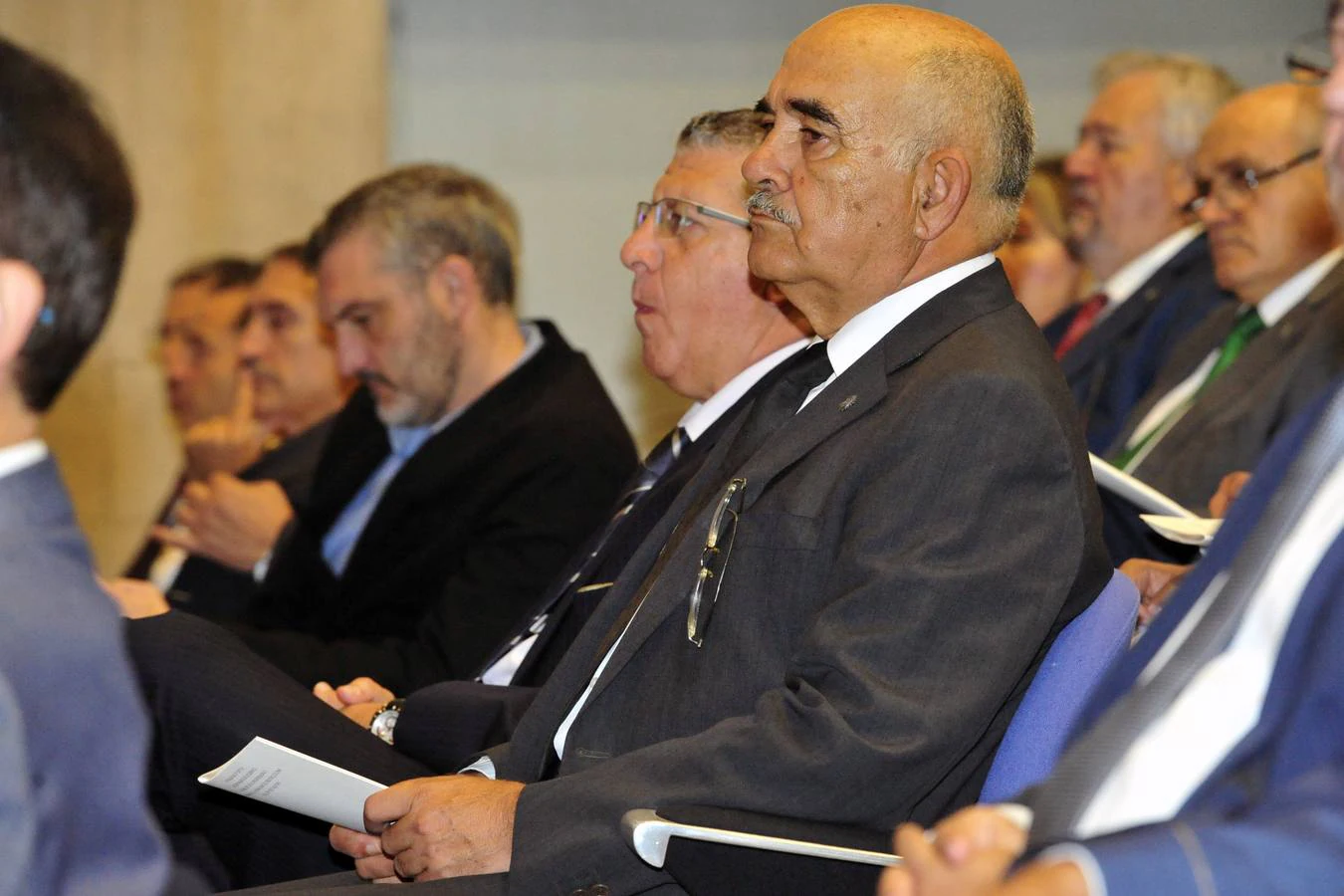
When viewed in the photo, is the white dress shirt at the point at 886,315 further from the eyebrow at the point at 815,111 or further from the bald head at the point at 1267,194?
the bald head at the point at 1267,194

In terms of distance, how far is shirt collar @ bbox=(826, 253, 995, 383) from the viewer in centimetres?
216

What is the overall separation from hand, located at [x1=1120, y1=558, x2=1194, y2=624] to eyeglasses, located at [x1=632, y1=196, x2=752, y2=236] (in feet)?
2.78

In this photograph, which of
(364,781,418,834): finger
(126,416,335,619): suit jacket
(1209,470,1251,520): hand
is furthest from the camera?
(126,416,335,619): suit jacket

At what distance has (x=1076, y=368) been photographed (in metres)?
4.35

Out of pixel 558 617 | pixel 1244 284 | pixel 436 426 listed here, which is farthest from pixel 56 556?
pixel 1244 284

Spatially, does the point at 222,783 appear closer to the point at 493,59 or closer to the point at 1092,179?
the point at 1092,179

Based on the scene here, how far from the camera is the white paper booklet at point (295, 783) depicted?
1961 millimetres

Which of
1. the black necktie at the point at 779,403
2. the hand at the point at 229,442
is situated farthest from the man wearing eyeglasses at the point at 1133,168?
the black necktie at the point at 779,403

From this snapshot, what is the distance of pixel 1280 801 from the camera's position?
4.01 ft

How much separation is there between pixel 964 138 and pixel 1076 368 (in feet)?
7.42

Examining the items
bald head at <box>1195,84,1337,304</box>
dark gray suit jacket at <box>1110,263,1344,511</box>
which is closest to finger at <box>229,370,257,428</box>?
dark gray suit jacket at <box>1110,263,1344,511</box>

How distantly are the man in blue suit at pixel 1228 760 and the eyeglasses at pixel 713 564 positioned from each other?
0.70m

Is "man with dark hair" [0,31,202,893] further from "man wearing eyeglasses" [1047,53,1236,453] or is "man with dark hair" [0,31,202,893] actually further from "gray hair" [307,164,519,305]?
"man wearing eyeglasses" [1047,53,1236,453]

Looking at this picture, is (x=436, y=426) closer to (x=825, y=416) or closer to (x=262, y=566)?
(x=262, y=566)
